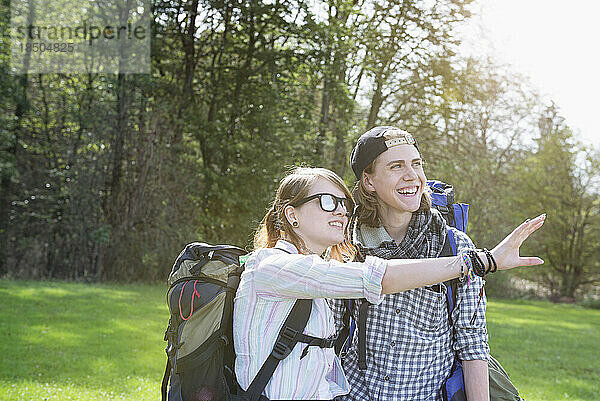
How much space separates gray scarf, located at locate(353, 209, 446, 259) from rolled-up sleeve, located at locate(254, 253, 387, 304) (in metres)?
0.70

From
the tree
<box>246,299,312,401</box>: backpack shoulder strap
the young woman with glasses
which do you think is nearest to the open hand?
the young woman with glasses

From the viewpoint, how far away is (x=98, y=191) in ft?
53.2

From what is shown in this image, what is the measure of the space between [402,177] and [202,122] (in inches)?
596

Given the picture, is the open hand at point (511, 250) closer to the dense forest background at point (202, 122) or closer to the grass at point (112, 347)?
the grass at point (112, 347)

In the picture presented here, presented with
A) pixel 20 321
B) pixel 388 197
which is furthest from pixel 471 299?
pixel 20 321

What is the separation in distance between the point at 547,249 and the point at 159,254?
15.6m

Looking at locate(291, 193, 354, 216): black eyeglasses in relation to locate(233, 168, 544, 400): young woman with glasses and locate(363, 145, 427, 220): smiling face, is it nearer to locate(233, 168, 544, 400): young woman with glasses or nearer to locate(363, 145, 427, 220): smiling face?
locate(233, 168, 544, 400): young woman with glasses

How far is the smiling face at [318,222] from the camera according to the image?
241 centimetres

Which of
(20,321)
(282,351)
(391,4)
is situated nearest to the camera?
(282,351)

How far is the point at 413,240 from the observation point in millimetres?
2744

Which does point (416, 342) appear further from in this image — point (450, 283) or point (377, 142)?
point (377, 142)

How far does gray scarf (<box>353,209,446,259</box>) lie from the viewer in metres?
2.72

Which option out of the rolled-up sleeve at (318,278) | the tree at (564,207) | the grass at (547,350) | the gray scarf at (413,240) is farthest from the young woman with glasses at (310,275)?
the tree at (564,207)

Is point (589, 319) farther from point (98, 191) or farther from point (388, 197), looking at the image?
point (388, 197)
